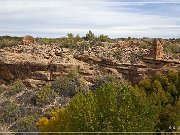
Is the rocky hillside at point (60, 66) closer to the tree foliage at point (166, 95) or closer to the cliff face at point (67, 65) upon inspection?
the cliff face at point (67, 65)

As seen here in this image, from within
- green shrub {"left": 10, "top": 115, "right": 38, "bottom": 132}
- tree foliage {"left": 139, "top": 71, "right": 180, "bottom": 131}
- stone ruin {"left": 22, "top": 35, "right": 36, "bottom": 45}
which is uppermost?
stone ruin {"left": 22, "top": 35, "right": 36, "bottom": 45}

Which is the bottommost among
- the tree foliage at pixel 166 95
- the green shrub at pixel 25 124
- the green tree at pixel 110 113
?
the green shrub at pixel 25 124

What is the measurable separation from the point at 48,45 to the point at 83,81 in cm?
885

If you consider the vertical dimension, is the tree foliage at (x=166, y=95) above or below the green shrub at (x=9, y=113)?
above

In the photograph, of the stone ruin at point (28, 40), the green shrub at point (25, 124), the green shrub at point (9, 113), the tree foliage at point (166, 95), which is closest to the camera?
the tree foliage at point (166, 95)

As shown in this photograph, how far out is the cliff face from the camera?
38.2m

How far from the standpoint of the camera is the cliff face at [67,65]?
38.2 metres

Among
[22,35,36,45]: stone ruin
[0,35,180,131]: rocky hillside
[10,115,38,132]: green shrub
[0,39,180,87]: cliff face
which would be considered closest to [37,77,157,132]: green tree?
[10,115,38,132]: green shrub

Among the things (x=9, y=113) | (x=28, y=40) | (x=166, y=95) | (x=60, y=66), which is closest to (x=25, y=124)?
(x=9, y=113)

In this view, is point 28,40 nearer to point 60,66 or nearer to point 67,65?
point 60,66

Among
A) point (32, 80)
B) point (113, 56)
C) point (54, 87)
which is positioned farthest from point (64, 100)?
point (113, 56)

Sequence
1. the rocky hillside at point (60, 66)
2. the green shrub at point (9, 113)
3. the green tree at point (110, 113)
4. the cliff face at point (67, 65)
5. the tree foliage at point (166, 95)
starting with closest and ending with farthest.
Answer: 1. the green tree at point (110, 113)
2. the tree foliage at point (166, 95)
3. the green shrub at point (9, 113)
4. the rocky hillside at point (60, 66)
5. the cliff face at point (67, 65)

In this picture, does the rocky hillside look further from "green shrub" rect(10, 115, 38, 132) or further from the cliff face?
"green shrub" rect(10, 115, 38, 132)

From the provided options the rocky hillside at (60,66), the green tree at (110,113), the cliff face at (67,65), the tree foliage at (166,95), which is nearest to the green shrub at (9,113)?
the rocky hillside at (60,66)
